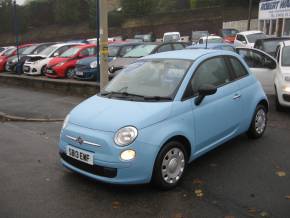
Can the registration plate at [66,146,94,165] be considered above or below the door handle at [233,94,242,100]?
below

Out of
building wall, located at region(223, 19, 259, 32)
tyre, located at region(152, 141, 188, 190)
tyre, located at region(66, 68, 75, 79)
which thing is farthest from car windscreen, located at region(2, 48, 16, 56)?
building wall, located at region(223, 19, 259, 32)

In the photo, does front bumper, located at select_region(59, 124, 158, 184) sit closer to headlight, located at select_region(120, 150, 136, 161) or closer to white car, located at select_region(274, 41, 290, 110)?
headlight, located at select_region(120, 150, 136, 161)

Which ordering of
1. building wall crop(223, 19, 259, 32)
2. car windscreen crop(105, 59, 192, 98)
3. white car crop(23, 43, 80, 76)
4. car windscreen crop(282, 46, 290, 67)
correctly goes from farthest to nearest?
building wall crop(223, 19, 259, 32) → white car crop(23, 43, 80, 76) → car windscreen crop(282, 46, 290, 67) → car windscreen crop(105, 59, 192, 98)

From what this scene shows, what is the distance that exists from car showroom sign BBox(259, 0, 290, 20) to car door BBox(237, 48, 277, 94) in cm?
1766

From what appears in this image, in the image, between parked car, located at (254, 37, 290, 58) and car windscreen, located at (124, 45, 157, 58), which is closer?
car windscreen, located at (124, 45, 157, 58)

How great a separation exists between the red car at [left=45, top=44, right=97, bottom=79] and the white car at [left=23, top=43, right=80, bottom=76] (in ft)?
3.66

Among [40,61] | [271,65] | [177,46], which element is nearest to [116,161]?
[271,65]

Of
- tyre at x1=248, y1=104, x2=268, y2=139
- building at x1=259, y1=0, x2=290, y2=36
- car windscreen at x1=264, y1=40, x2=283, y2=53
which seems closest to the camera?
tyre at x1=248, y1=104, x2=268, y2=139

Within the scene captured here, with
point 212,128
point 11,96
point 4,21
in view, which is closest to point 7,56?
point 11,96

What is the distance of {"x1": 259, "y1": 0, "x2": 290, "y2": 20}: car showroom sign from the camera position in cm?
2555

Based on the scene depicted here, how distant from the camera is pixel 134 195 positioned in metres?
4.55

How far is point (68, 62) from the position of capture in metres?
15.3

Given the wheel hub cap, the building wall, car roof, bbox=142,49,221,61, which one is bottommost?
the wheel hub cap

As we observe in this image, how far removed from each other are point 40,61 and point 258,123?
12638 millimetres
